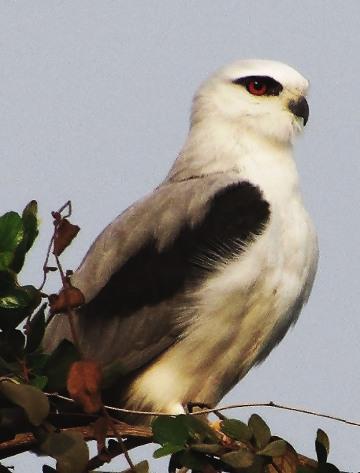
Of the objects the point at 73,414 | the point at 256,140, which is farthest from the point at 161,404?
the point at 73,414

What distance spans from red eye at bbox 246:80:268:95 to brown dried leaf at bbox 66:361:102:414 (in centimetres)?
334

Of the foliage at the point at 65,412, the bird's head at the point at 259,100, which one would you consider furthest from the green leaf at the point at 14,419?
the bird's head at the point at 259,100

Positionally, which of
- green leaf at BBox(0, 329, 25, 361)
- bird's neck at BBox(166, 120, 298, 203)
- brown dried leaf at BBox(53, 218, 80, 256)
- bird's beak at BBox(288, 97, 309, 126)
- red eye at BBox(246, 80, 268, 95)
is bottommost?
green leaf at BBox(0, 329, 25, 361)

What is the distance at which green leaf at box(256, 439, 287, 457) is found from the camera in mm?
3791

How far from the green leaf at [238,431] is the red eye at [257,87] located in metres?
2.88

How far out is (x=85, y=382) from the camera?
3273mm

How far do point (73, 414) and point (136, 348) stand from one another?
1947mm

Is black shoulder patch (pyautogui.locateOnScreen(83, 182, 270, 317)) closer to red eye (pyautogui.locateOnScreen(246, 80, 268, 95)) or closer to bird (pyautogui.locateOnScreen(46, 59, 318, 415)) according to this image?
bird (pyautogui.locateOnScreen(46, 59, 318, 415))

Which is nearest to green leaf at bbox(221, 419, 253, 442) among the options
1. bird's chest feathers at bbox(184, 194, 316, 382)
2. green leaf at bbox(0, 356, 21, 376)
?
green leaf at bbox(0, 356, 21, 376)

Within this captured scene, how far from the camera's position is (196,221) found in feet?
17.8

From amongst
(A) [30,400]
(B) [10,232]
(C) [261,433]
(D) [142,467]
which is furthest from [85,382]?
(C) [261,433]

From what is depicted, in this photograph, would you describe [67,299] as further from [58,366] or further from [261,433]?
[261,433]

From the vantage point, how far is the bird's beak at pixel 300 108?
6.33 m

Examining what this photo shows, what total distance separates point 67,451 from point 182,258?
7.11ft
